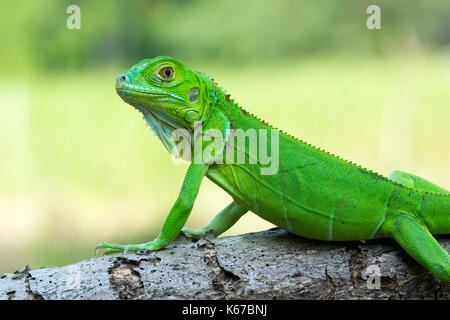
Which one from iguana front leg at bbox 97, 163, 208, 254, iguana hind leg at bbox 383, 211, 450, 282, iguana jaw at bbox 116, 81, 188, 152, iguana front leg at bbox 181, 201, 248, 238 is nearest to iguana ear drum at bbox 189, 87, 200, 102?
iguana jaw at bbox 116, 81, 188, 152

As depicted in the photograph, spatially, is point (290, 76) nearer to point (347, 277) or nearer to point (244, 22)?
point (244, 22)

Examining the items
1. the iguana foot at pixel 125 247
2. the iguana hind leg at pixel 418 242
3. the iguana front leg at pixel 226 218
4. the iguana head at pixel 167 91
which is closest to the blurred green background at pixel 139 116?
the iguana front leg at pixel 226 218

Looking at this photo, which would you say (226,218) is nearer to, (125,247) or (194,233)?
(194,233)

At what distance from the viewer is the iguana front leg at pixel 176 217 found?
2.67m

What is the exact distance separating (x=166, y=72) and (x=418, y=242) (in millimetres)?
1504

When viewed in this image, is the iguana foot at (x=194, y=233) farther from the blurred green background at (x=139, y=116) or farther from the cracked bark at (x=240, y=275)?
the blurred green background at (x=139, y=116)

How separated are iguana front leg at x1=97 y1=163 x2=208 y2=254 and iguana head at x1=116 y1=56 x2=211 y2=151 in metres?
0.30

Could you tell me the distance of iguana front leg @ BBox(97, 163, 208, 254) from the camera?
2.67 metres

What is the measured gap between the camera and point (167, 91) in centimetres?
275

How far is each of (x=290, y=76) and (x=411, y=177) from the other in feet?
44.5

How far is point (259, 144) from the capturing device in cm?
279

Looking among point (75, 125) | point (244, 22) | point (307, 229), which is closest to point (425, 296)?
point (307, 229)

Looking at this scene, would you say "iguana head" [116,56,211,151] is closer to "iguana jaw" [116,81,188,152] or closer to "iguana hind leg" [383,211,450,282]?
"iguana jaw" [116,81,188,152]

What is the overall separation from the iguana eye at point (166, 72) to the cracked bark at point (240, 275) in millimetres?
870
